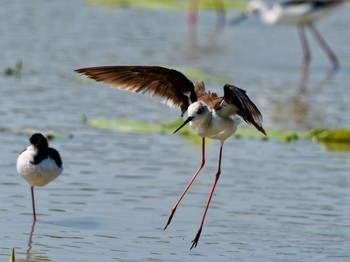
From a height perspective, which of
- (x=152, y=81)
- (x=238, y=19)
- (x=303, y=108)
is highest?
(x=238, y=19)

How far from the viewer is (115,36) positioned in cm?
1700

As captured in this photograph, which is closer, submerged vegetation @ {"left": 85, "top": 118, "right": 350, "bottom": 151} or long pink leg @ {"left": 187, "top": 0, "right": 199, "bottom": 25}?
submerged vegetation @ {"left": 85, "top": 118, "right": 350, "bottom": 151}

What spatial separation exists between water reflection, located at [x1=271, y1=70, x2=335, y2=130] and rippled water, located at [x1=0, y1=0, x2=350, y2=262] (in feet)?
0.08

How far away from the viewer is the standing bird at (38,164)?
301 inches

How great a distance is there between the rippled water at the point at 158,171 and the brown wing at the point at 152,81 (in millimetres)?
925

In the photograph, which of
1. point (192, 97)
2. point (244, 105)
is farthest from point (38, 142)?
point (244, 105)

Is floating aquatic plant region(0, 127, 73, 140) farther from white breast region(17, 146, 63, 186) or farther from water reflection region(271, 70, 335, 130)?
water reflection region(271, 70, 335, 130)

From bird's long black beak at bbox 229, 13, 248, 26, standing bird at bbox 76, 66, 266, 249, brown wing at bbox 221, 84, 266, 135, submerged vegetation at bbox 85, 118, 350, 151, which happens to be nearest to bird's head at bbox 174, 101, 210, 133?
standing bird at bbox 76, 66, 266, 249

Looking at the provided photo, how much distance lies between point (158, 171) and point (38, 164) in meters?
1.61

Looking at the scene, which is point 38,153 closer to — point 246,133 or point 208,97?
point 208,97

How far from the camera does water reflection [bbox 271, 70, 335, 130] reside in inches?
460

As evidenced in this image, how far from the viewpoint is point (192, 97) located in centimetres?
739

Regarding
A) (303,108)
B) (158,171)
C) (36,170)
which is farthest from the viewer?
(303,108)

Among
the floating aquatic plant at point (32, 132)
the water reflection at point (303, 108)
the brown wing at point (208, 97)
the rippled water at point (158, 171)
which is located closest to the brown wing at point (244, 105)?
the brown wing at point (208, 97)
